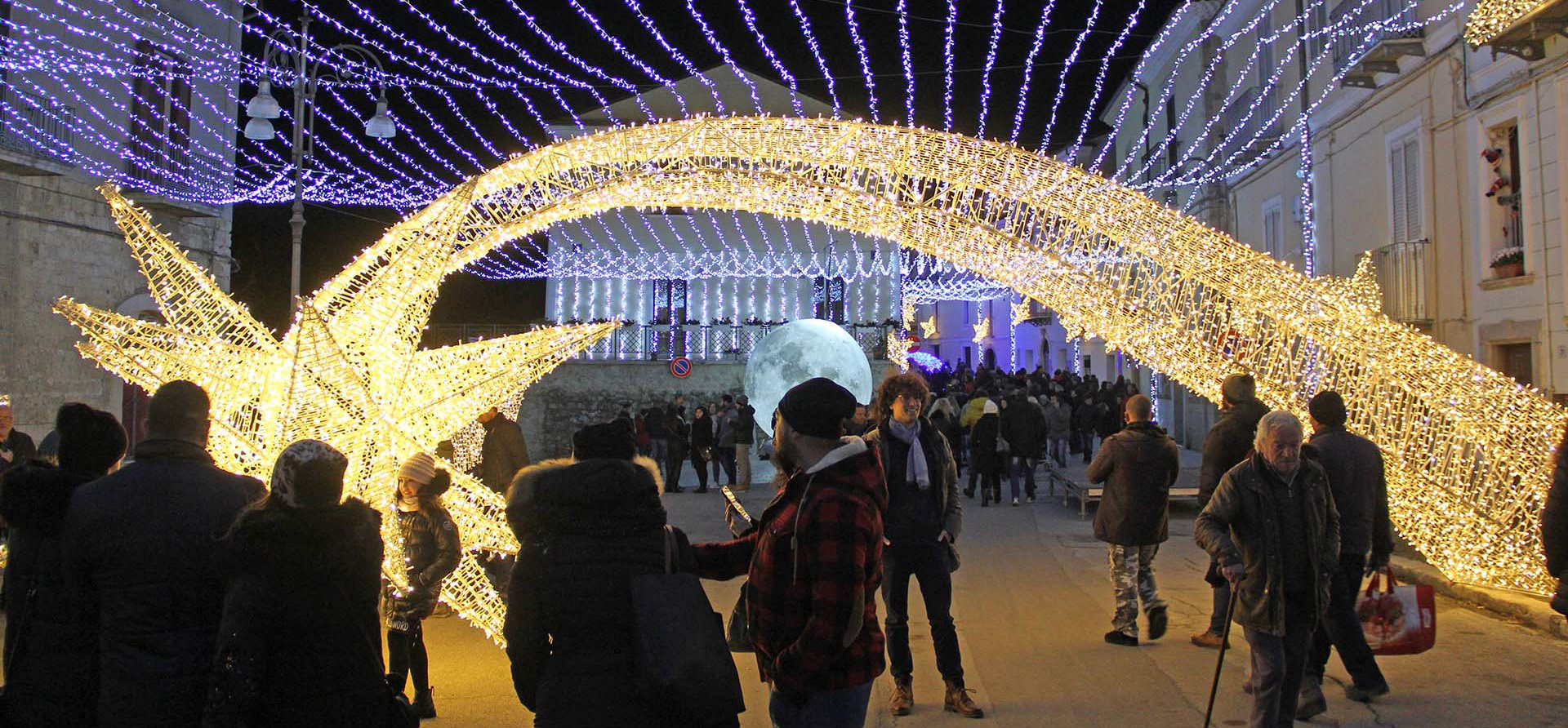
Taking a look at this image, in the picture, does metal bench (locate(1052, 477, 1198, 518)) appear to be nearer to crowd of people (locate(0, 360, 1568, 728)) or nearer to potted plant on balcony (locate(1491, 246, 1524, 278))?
potted plant on balcony (locate(1491, 246, 1524, 278))

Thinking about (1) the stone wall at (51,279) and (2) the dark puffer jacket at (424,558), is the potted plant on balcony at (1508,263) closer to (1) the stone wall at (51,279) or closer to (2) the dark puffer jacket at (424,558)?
(2) the dark puffer jacket at (424,558)

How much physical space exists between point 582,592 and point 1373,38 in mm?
14807

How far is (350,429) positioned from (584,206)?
2313 millimetres

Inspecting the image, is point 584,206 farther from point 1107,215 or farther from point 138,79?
point 138,79

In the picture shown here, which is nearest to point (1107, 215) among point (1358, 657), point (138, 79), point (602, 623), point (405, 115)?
point (1358, 657)

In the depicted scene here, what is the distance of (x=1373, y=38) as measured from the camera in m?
14.1

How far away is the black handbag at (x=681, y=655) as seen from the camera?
2.64 meters

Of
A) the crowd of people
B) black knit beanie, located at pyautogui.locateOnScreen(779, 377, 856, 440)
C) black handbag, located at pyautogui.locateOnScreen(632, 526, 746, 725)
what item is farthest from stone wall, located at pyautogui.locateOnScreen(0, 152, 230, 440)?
black handbag, located at pyautogui.locateOnScreen(632, 526, 746, 725)

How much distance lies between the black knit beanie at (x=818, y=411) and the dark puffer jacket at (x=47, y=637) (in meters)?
2.18

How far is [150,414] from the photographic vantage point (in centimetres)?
320

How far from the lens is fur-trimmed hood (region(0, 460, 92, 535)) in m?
3.37

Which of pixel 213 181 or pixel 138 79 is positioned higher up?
pixel 138 79

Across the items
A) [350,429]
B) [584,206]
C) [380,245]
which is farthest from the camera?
[584,206]

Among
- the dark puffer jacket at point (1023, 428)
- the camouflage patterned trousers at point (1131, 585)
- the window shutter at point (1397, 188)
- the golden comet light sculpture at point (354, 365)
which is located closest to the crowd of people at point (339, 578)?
the golden comet light sculpture at point (354, 365)
